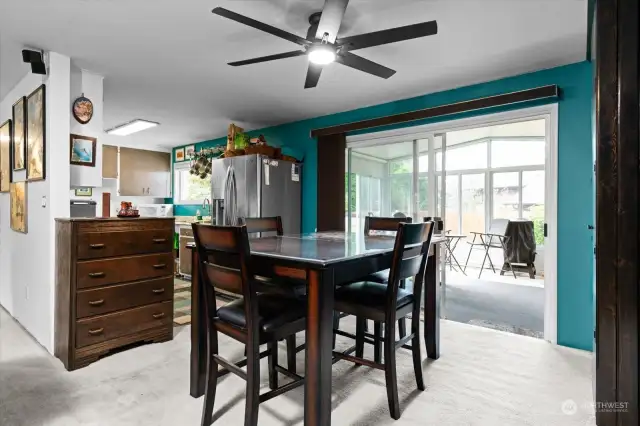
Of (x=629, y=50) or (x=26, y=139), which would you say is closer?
(x=629, y=50)

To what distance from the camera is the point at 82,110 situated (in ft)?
9.25

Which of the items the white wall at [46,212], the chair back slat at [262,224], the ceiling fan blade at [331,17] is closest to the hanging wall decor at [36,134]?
the white wall at [46,212]

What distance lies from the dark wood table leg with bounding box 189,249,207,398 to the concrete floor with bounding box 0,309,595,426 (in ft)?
0.33

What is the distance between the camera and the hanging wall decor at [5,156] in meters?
3.41

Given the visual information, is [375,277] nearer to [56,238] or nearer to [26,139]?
[56,238]

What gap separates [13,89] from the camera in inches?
131

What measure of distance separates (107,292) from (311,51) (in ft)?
7.17

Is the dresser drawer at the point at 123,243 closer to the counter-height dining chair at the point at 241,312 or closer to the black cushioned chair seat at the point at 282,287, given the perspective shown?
the black cushioned chair seat at the point at 282,287

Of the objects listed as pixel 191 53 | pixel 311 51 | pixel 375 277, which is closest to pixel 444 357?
pixel 375 277

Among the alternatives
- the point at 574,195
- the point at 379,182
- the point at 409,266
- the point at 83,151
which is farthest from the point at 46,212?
the point at 574,195

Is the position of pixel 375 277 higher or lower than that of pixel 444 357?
higher

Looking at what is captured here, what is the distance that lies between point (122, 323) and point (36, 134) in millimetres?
1618

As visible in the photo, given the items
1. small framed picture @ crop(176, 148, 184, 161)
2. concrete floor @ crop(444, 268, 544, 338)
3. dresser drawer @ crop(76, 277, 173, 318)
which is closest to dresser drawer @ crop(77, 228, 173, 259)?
dresser drawer @ crop(76, 277, 173, 318)

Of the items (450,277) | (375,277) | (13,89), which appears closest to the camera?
(375,277)
